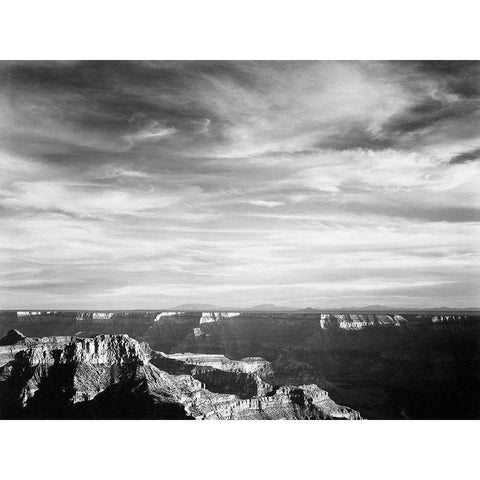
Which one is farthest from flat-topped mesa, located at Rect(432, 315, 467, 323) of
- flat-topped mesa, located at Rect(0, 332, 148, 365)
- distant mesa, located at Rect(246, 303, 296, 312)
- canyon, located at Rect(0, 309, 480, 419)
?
flat-topped mesa, located at Rect(0, 332, 148, 365)

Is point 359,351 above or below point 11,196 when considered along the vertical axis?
below

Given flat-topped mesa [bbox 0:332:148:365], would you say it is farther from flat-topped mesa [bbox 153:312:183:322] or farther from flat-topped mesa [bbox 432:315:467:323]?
flat-topped mesa [bbox 432:315:467:323]

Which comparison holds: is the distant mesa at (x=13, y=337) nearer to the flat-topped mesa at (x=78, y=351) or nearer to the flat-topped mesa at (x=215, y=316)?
the flat-topped mesa at (x=78, y=351)

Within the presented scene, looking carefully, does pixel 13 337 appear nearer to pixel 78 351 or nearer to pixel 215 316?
pixel 78 351

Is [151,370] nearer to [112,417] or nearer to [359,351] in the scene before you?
[112,417]

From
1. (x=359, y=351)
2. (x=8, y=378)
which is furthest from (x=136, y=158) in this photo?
(x=359, y=351)

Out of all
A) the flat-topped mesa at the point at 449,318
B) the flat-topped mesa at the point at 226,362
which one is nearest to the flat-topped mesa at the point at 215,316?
the flat-topped mesa at the point at 226,362
